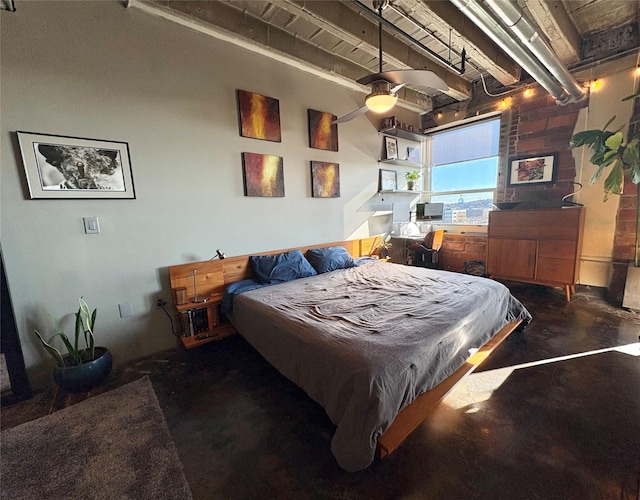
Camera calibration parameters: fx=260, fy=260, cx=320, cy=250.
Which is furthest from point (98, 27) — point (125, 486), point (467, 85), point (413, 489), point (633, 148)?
point (633, 148)

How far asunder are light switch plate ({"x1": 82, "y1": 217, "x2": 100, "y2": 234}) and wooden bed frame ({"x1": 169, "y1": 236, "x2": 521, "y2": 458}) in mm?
623

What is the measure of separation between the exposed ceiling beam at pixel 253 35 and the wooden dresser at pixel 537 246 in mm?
2860

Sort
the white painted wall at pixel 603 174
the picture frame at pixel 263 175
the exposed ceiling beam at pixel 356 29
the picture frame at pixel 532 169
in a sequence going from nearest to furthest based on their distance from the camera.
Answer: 1. the exposed ceiling beam at pixel 356 29
2. the picture frame at pixel 263 175
3. the white painted wall at pixel 603 174
4. the picture frame at pixel 532 169

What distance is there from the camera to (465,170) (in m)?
4.48

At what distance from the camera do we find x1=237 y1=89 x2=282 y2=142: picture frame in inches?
108

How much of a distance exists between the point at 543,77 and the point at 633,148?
3.83 ft

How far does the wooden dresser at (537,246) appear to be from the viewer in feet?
10.3

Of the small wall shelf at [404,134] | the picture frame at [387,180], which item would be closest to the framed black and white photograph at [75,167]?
the picture frame at [387,180]

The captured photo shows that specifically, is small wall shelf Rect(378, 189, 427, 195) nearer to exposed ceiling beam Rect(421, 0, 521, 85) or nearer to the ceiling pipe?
exposed ceiling beam Rect(421, 0, 521, 85)

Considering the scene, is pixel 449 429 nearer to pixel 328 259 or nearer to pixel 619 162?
pixel 328 259

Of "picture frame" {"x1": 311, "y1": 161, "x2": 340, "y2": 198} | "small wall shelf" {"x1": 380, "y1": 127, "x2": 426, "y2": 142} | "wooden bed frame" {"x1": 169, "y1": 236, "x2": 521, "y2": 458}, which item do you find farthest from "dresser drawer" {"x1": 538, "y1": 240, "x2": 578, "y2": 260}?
"picture frame" {"x1": 311, "y1": 161, "x2": 340, "y2": 198}

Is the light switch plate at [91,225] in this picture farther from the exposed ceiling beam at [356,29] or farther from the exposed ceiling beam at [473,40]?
the exposed ceiling beam at [473,40]

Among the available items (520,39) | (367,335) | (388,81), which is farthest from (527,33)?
(367,335)

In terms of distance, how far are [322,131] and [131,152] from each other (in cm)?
216
